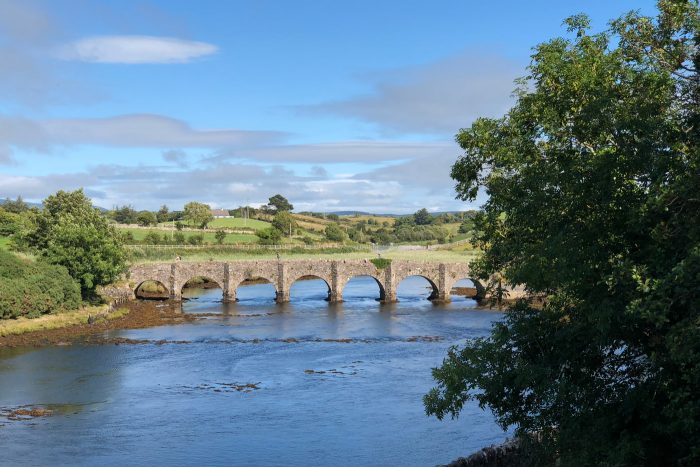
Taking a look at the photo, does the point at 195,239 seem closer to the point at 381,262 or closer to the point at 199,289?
the point at 199,289

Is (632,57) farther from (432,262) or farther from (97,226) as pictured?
(97,226)

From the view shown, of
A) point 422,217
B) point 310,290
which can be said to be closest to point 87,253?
point 310,290

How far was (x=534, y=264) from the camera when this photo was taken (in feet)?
53.6

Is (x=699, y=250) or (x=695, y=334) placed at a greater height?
(x=699, y=250)

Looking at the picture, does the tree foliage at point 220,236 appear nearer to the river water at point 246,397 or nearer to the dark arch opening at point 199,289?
the dark arch opening at point 199,289

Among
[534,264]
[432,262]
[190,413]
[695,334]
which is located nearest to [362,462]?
[190,413]

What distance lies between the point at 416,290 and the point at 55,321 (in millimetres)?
45554

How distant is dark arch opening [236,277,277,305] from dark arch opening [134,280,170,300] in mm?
8184

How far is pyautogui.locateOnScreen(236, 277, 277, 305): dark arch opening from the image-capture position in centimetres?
7056

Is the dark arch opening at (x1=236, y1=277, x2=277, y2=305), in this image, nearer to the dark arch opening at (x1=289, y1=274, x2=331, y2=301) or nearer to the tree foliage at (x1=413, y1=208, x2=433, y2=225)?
the dark arch opening at (x1=289, y1=274, x2=331, y2=301)

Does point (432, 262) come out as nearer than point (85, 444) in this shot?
No

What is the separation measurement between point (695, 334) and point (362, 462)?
15700 millimetres

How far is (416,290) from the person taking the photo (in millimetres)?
83688

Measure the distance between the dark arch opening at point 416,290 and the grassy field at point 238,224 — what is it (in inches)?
1427
